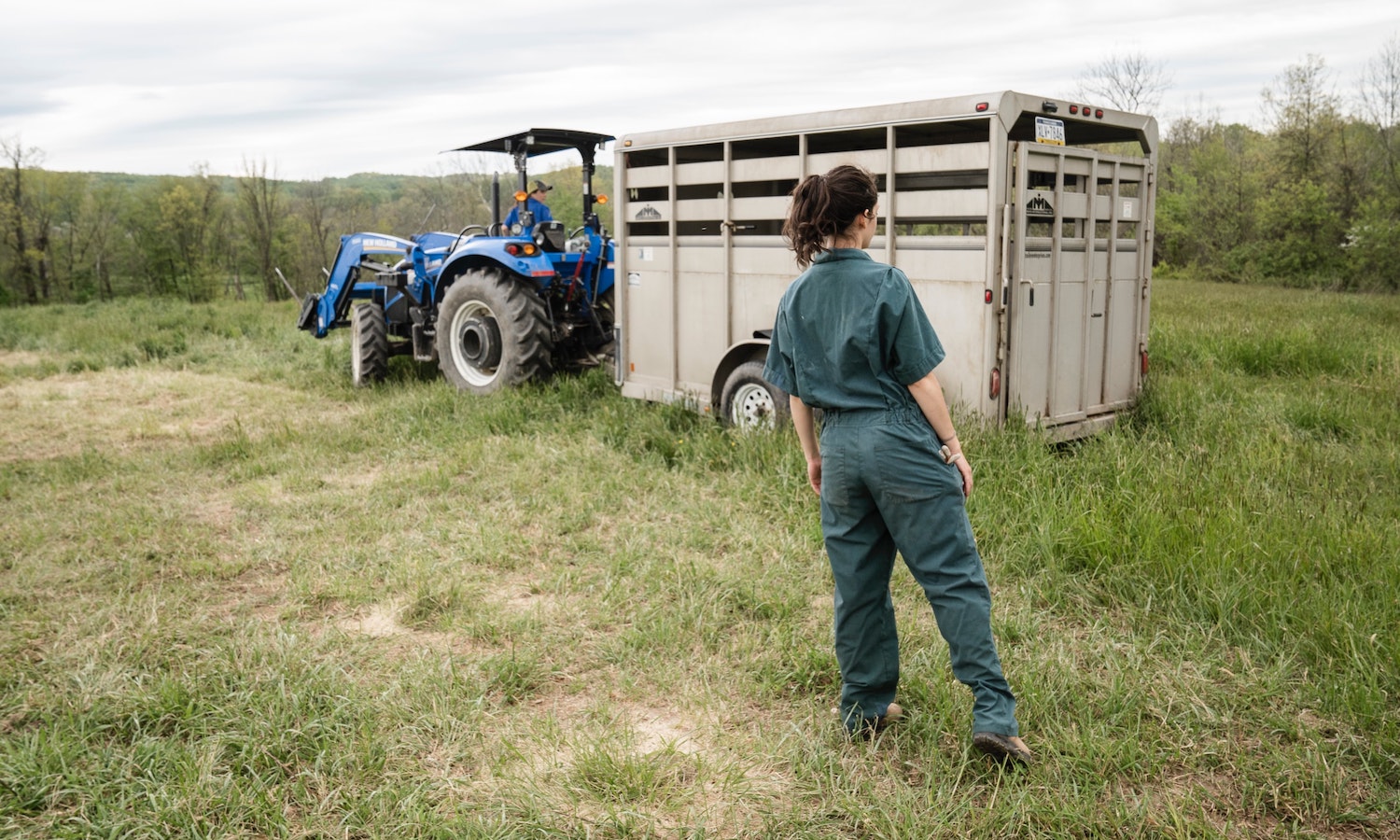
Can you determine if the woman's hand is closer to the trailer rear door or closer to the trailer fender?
the trailer rear door

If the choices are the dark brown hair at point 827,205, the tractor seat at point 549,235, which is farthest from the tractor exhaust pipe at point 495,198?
the dark brown hair at point 827,205

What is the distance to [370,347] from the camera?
34.0ft

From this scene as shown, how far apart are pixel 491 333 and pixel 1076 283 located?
5169mm

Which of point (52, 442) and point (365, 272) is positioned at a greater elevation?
point (365, 272)

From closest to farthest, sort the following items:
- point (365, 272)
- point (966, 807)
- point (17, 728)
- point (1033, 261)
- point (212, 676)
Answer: point (966, 807)
point (17, 728)
point (212, 676)
point (1033, 261)
point (365, 272)

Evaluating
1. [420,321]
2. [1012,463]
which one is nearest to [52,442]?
[420,321]

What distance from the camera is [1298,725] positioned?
3.14 m

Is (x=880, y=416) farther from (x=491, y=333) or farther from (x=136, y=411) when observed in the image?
(x=136, y=411)

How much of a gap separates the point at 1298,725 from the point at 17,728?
4.15 m

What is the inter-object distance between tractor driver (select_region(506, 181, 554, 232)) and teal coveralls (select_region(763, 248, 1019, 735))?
7.04 meters

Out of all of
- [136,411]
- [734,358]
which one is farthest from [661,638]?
[136,411]

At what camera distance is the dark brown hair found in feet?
9.45

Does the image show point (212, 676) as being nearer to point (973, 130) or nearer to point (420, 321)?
point (973, 130)

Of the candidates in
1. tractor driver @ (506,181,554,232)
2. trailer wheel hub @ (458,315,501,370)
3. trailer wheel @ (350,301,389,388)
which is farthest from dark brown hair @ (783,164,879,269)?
trailer wheel @ (350,301,389,388)
